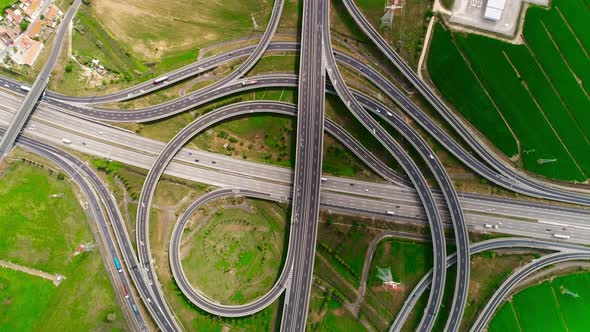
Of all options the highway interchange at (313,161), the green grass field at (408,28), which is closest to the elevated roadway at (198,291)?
the highway interchange at (313,161)

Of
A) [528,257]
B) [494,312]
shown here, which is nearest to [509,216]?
[528,257]

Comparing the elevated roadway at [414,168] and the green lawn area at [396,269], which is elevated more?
the elevated roadway at [414,168]

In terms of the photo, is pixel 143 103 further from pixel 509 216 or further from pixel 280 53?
pixel 509 216

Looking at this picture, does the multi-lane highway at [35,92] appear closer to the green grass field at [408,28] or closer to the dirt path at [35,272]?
the dirt path at [35,272]

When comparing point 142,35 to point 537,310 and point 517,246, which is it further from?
point 537,310

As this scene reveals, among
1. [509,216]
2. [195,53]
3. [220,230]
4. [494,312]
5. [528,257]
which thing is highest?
[195,53]

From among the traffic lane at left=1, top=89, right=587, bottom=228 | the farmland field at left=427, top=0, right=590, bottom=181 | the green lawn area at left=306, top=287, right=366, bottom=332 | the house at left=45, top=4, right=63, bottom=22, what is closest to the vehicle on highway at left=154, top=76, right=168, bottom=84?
the traffic lane at left=1, top=89, right=587, bottom=228
